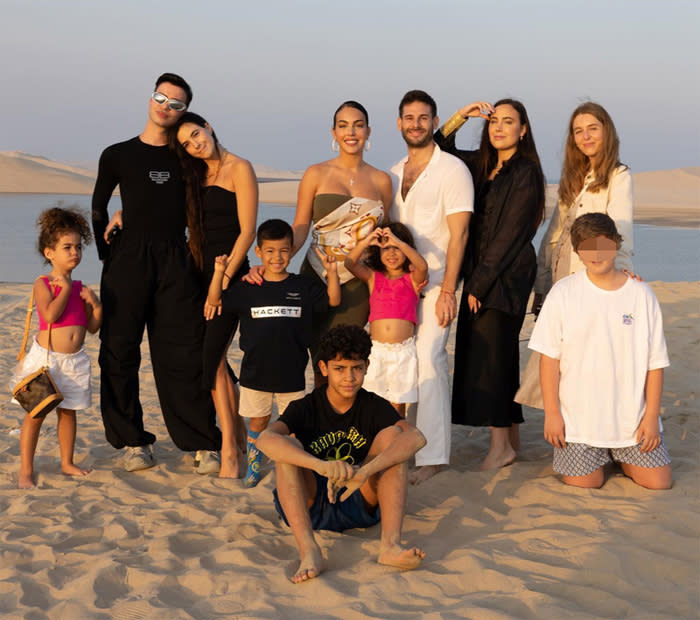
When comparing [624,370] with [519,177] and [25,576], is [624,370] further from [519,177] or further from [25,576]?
[25,576]

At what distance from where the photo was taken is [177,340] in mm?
5020

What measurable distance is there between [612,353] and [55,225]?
134 inches

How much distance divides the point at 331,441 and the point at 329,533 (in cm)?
51

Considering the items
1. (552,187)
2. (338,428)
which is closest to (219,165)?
(338,428)

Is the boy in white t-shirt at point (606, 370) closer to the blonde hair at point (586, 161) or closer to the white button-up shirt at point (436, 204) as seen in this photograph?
the blonde hair at point (586, 161)

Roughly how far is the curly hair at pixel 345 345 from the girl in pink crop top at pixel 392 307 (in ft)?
3.16

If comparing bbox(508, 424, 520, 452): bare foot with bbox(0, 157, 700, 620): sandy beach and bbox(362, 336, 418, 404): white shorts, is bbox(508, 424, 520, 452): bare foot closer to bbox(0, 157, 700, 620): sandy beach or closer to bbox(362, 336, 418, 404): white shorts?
bbox(0, 157, 700, 620): sandy beach

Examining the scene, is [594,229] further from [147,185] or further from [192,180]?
[147,185]

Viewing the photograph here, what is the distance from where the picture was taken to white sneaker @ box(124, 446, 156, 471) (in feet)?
16.7

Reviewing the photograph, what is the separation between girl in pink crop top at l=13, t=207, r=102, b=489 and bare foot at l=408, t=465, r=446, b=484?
210 centimetres

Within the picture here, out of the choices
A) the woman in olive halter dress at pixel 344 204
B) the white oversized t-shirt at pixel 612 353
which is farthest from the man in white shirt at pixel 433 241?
the white oversized t-shirt at pixel 612 353

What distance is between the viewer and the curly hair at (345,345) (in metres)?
3.75

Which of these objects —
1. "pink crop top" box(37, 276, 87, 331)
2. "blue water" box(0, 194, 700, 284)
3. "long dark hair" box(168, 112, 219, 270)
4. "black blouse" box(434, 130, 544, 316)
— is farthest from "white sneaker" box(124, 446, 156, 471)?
"blue water" box(0, 194, 700, 284)

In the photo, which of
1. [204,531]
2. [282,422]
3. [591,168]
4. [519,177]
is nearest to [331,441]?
[282,422]
